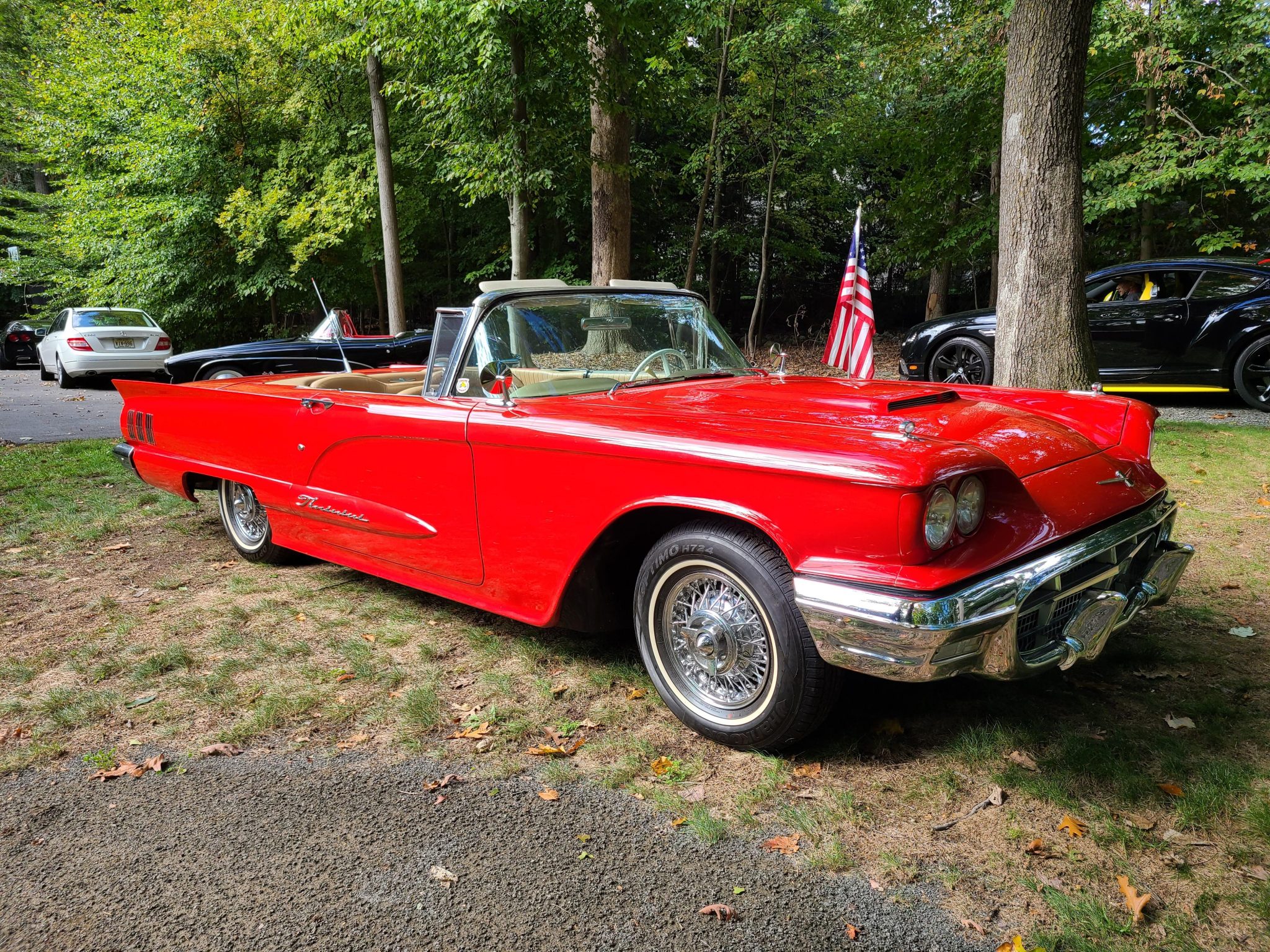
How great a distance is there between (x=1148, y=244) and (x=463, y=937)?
16.5 meters

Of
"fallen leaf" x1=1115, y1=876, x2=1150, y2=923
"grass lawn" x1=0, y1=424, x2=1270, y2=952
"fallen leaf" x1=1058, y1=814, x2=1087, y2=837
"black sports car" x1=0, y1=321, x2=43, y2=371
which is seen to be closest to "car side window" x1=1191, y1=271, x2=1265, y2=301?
"grass lawn" x1=0, y1=424, x2=1270, y2=952

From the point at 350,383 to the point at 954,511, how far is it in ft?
11.1

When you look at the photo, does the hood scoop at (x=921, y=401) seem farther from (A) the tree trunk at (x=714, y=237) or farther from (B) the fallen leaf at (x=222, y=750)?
(A) the tree trunk at (x=714, y=237)

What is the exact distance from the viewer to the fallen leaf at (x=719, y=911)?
2.07 metres

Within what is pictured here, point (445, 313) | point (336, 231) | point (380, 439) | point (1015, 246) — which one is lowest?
point (380, 439)

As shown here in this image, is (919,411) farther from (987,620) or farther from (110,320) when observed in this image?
(110,320)

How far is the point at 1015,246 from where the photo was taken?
6926 mm

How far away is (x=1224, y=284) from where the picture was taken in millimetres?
9109

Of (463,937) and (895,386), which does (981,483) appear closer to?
(895,386)

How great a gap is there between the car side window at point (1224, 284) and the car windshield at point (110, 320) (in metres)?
16.5

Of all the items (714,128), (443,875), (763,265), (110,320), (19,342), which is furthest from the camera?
(19,342)

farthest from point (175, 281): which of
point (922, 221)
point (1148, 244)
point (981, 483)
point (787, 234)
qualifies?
point (981, 483)

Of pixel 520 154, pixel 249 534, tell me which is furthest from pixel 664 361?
pixel 520 154

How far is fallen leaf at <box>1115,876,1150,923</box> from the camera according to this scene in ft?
6.61
